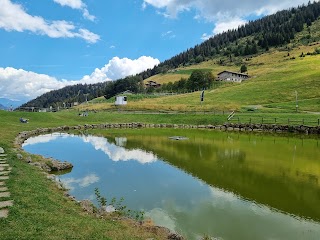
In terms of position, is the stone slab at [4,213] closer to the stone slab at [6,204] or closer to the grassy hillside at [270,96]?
→ the stone slab at [6,204]

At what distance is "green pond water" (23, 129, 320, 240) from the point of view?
56.9 feet

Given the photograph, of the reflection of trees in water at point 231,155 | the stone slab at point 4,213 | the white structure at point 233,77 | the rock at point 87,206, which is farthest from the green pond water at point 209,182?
the white structure at point 233,77

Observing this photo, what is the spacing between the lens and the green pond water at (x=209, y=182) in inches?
683

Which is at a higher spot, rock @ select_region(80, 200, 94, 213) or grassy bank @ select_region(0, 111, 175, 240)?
grassy bank @ select_region(0, 111, 175, 240)

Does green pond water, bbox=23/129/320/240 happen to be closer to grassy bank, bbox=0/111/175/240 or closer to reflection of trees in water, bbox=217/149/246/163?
reflection of trees in water, bbox=217/149/246/163

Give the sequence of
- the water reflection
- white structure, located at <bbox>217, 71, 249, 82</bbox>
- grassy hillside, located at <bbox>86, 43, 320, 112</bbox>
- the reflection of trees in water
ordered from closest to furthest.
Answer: the reflection of trees in water
the water reflection
grassy hillside, located at <bbox>86, 43, 320, 112</bbox>
white structure, located at <bbox>217, 71, 249, 82</bbox>

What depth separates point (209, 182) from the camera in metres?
25.9

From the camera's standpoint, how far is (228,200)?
69.6 ft

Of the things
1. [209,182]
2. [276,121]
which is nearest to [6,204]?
[209,182]

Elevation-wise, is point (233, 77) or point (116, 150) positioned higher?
point (233, 77)

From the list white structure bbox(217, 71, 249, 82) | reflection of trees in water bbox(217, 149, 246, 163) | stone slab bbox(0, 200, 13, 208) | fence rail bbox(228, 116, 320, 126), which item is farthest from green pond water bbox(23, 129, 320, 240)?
white structure bbox(217, 71, 249, 82)

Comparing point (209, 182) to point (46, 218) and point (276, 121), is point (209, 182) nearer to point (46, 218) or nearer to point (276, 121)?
point (46, 218)

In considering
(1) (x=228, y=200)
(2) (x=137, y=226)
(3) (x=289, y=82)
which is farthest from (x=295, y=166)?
(3) (x=289, y=82)

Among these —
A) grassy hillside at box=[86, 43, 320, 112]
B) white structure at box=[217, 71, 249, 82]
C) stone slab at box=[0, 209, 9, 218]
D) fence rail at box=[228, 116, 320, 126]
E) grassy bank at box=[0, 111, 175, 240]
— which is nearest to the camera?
grassy bank at box=[0, 111, 175, 240]
